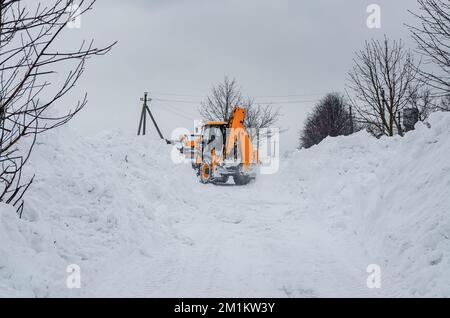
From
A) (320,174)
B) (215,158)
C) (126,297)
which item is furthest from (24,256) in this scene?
(215,158)

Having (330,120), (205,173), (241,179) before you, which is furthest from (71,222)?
(330,120)

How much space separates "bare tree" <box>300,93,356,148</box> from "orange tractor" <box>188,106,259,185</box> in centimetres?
2026

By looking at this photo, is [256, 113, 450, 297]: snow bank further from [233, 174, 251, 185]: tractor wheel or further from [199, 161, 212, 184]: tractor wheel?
[199, 161, 212, 184]: tractor wheel

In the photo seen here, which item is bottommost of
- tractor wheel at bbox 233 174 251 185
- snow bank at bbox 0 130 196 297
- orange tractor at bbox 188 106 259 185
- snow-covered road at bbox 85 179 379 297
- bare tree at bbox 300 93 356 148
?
snow-covered road at bbox 85 179 379 297

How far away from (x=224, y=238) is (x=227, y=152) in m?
10.9

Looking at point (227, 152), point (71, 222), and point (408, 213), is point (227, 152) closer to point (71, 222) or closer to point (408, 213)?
point (71, 222)

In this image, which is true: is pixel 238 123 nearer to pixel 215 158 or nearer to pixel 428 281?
pixel 215 158

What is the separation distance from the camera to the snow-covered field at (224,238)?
13.2 ft

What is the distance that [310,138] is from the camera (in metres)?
47.7

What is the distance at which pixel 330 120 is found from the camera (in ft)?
127

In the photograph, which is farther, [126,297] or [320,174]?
[320,174]

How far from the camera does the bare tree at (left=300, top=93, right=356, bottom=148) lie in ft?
124

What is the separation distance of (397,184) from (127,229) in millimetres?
5120

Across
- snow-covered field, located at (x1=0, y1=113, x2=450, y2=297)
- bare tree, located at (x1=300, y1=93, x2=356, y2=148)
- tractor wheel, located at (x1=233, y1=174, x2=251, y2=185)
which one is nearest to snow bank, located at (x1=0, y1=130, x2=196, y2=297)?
snow-covered field, located at (x1=0, y1=113, x2=450, y2=297)
